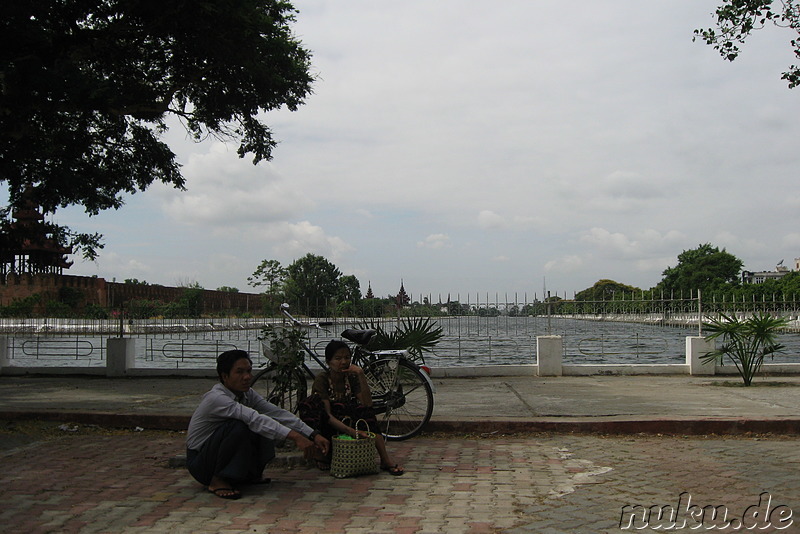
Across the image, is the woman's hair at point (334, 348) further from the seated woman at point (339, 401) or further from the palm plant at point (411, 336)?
the palm plant at point (411, 336)

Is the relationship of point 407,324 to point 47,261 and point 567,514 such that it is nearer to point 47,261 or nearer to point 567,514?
point 567,514

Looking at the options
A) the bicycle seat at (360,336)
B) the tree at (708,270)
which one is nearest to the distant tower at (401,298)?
the bicycle seat at (360,336)

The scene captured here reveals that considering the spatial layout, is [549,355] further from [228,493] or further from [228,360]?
[228,493]

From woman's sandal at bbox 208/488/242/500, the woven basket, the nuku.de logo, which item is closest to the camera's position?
the nuku.de logo

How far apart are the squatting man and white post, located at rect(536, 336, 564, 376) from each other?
8326 millimetres

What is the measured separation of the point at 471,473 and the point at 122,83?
1152cm

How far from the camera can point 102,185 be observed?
1532 centimetres

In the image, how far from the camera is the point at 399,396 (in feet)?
22.5

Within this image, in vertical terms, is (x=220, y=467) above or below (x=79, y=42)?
below

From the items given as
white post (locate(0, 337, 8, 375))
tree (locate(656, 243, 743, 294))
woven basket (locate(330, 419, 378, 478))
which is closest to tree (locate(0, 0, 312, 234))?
white post (locate(0, 337, 8, 375))

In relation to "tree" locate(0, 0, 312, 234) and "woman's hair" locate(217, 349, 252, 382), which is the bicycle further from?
"tree" locate(0, 0, 312, 234)

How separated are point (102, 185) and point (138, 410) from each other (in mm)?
8014

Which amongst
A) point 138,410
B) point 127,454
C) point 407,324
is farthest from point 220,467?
point 407,324

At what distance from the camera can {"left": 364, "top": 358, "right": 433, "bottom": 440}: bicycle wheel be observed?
6.81 meters
